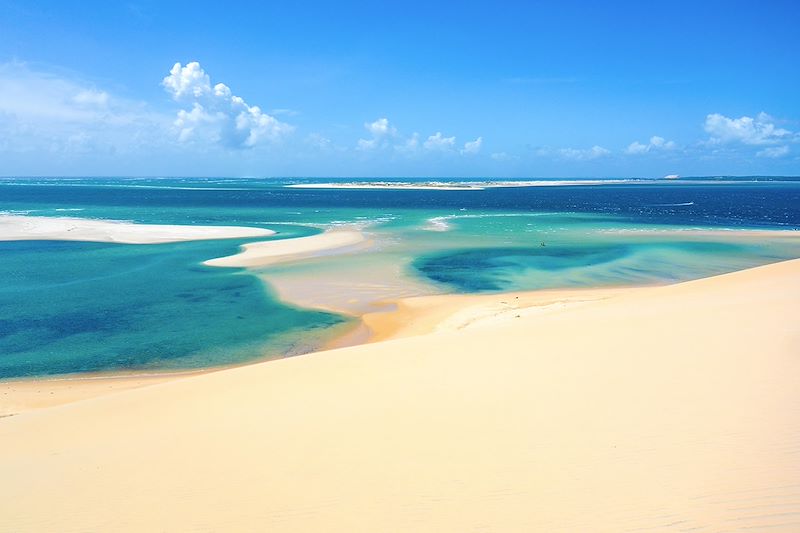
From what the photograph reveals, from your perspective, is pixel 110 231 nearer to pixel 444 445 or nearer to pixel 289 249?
pixel 289 249

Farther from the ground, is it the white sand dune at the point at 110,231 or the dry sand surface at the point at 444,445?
the white sand dune at the point at 110,231

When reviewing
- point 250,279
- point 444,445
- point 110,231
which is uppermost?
point 110,231

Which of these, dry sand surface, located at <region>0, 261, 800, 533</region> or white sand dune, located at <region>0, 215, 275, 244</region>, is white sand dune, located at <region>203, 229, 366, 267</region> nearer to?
white sand dune, located at <region>0, 215, 275, 244</region>

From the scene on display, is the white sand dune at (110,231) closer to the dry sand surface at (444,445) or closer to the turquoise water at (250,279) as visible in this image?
the turquoise water at (250,279)

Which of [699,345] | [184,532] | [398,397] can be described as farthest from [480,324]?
[184,532]

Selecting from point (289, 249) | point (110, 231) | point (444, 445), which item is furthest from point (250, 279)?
point (110, 231)

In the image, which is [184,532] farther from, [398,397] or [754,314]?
[754,314]

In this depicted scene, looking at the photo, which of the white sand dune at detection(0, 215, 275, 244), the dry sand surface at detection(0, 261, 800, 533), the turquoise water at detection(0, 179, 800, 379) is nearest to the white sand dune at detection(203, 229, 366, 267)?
the turquoise water at detection(0, 179, 800, 379)

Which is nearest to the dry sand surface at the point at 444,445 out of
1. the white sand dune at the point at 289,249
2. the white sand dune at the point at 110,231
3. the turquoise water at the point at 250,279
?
the turquoise water at the point at 250,279
